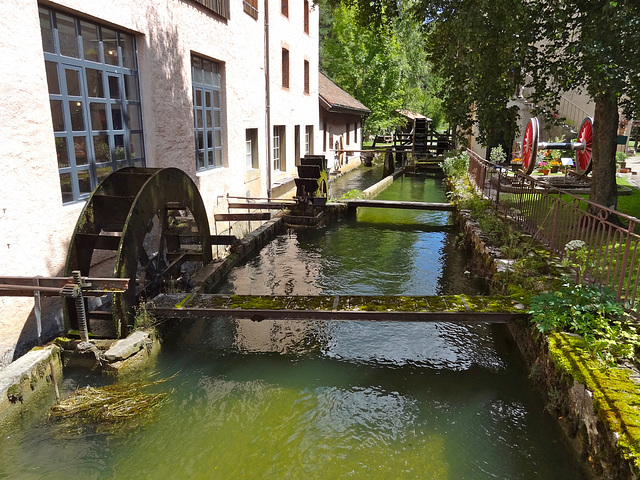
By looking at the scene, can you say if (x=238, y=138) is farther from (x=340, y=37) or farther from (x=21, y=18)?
(x=340, y=37)

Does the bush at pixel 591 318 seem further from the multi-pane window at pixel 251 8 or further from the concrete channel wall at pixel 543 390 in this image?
the multi-pane window at pixel 251 8

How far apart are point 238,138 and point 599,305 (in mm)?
7609

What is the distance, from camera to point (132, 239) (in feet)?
15.3

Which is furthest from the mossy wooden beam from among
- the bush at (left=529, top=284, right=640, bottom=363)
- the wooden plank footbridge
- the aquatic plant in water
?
the aquatic plant in water

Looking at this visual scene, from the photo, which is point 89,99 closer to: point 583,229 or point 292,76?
point 583,229

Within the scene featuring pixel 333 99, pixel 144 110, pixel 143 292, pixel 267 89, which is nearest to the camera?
pixel 143 292

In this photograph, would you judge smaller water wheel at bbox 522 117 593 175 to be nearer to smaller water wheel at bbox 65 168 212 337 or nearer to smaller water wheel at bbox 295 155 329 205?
→ smaller water wheel at bbox 65 168 212 337

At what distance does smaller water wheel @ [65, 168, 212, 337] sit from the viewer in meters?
4.47

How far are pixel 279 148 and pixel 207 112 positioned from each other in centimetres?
500

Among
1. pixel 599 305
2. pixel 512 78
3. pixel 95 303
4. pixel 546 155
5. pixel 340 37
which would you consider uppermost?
pixel 340 37

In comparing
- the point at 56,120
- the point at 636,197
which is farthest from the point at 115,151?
the point at 636,197

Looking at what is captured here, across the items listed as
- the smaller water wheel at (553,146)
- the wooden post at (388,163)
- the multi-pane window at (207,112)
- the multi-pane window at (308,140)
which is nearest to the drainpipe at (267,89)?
the multi-pane window at (207,112)

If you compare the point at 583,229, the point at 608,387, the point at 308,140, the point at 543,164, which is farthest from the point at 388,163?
the point at 608,387

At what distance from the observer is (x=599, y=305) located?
3996 mm
